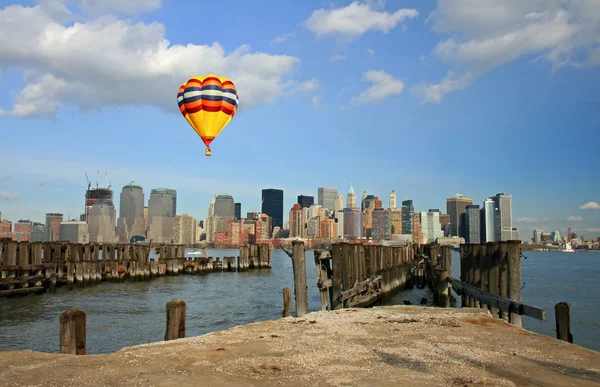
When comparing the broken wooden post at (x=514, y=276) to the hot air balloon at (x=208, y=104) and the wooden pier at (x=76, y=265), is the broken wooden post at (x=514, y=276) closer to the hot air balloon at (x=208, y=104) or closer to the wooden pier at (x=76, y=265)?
the hot air balloon at (x=208, y=104)

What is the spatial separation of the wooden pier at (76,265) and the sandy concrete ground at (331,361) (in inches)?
1138

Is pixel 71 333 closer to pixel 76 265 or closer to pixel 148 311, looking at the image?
pixel 148 311

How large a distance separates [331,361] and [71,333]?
490 cm

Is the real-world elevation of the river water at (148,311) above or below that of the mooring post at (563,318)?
below

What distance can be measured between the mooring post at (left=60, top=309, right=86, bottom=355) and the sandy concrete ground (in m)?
0.48

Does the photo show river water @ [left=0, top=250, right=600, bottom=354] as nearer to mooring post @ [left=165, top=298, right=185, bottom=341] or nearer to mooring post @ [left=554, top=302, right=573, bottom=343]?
mooring post @ [left=165, top=298, right=185, bottom=341]

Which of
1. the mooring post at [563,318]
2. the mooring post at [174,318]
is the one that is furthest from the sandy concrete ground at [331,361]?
the mooring post at [563,318]

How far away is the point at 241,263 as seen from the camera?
68438 mm

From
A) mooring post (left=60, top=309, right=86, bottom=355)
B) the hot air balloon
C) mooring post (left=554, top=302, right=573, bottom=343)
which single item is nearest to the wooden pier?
the hot air balloon

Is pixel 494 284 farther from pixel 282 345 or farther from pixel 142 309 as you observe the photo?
pixel 142 309

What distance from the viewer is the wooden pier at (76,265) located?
114ft

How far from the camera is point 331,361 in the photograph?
327 inches

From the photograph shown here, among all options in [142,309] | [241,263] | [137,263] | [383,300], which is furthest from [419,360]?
[241,263]

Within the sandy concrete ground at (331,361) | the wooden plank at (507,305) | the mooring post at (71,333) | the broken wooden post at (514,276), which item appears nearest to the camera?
the sandy concrete ground at (331,361)
